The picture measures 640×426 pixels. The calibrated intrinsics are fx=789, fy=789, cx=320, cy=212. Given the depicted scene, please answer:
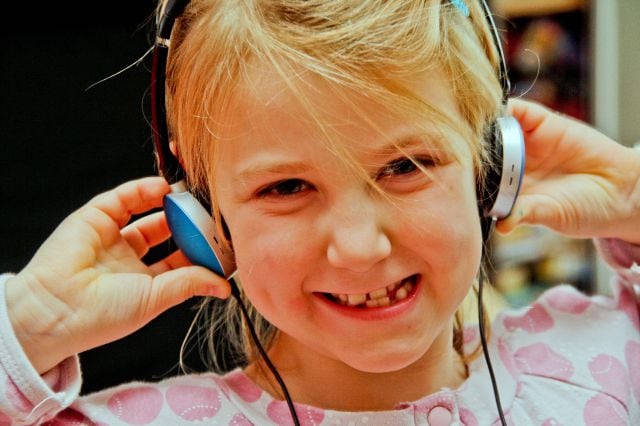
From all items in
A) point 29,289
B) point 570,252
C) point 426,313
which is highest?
point 29,289

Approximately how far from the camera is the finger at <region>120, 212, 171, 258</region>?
116 cm

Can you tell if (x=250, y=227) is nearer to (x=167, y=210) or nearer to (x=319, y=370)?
(x=167, y=210)

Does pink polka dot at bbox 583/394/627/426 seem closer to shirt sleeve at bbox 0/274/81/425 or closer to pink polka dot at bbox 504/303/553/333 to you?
pink polka dot at bbox 504/303/553/333

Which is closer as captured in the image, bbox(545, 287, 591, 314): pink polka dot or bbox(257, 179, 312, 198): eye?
bbox(257, 179, 312, 198): eye

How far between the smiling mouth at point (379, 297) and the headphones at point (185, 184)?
16 cm

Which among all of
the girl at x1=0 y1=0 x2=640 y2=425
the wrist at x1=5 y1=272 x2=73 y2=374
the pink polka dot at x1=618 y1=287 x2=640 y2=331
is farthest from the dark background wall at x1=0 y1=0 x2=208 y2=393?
the pink polka dot at x1=618 y1=287 x2=640 y2=331

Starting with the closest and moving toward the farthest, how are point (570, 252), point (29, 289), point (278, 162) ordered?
point (278, 162) < point (29, 289) < point (570, 252)

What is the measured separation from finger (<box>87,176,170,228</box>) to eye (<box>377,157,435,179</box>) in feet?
1.18

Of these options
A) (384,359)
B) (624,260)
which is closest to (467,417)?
(384,359)

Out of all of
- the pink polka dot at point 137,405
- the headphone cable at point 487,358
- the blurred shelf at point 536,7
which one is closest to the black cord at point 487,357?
the headphone cable at point 487,358

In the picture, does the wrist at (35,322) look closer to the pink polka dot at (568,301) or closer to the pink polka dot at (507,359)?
the pink polka dot at (507,359)

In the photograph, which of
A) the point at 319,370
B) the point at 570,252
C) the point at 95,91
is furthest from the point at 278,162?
the point at 570,252

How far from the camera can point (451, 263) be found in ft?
3.14

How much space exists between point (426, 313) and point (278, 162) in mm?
269
